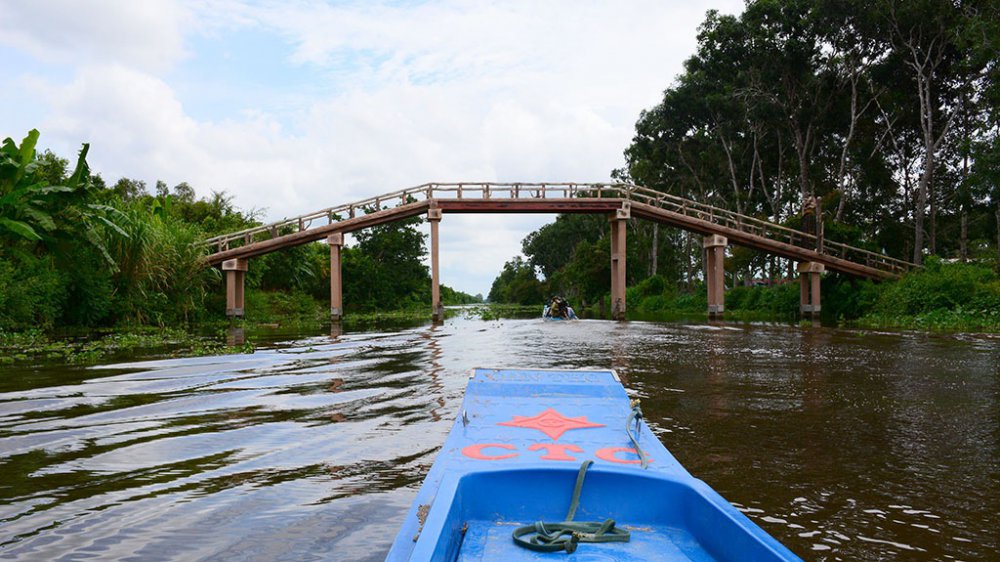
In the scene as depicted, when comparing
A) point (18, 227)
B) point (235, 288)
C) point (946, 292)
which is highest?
point (18, 227)

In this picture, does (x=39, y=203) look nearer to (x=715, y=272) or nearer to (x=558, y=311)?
(x=558, y=311)

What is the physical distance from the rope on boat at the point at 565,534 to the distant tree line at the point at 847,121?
25.4 metres

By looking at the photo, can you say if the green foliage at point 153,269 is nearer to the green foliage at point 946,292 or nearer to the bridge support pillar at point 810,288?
the bridge support pillar at point 810,288

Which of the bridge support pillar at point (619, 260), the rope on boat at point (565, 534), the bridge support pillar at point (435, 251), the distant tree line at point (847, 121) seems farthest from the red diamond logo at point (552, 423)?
the distant tree line at point (847, 121)

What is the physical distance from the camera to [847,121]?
3139 cm

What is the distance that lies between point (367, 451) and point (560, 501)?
7.72ft

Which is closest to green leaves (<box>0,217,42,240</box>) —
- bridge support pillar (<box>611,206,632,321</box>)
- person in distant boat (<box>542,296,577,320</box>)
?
person in distant boat (<box>542,296,577,320</box>)

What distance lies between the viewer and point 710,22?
31656 millimetres

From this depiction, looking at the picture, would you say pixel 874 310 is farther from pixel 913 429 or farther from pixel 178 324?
pixel 178 324

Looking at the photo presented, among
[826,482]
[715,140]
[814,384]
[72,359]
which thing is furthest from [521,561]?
[715,140]

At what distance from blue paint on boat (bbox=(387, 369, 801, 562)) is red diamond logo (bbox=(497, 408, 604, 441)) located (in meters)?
0.01

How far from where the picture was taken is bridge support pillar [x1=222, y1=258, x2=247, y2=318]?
938 inches

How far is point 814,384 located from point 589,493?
22.0 feet

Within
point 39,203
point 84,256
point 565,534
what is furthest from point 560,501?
point 84,256
